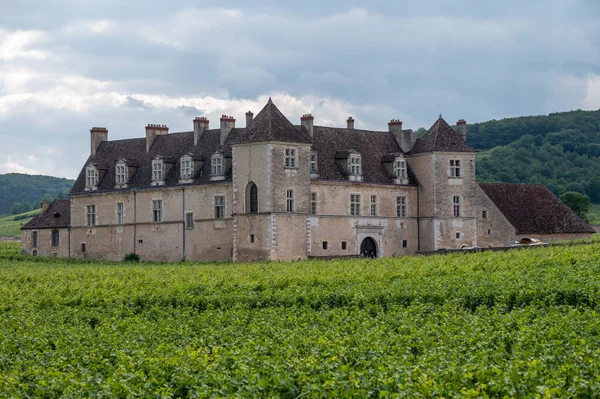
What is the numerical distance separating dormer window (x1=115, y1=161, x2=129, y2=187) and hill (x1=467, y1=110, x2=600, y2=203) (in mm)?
60934

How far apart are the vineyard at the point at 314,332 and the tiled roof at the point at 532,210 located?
1018 inches

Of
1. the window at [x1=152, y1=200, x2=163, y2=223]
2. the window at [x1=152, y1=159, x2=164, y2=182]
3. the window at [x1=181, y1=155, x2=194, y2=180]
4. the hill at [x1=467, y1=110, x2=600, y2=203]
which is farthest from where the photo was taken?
the hill at [x1=467, y1=110, x2=600, y2=203]

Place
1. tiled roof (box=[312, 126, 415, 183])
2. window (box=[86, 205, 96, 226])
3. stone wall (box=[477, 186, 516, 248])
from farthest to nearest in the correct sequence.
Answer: window (box=[86, 205, 96, 226]) < stone wall (box=[477, 186, 516, 248]) < tiled roof (box=[312, 126, 415, 183])

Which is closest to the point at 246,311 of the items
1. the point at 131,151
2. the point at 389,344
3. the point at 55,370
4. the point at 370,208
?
the point at 389,344

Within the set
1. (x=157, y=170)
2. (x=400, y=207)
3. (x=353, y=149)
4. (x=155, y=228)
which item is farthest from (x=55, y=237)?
(x=400, y=207)

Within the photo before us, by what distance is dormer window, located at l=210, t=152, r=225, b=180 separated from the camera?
6606 cm

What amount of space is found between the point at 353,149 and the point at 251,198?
1004 centimetres

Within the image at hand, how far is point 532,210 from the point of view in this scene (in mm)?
75562

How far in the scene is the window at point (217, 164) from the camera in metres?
66.2

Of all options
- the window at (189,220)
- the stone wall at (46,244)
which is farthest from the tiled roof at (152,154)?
the stone wall at (46,244)

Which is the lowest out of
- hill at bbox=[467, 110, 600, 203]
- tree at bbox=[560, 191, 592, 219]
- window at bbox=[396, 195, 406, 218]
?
window at bbox=[396, 195, 406, 218]

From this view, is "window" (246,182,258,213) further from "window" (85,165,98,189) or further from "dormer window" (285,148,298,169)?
"window" (85,165,98,189)

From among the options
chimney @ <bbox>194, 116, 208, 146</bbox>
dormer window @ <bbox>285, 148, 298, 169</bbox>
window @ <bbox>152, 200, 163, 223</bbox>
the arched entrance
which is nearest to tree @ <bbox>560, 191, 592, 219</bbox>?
the arched entrance

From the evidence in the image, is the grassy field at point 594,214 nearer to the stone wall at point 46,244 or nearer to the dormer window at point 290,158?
the dormer window at point 290,158
